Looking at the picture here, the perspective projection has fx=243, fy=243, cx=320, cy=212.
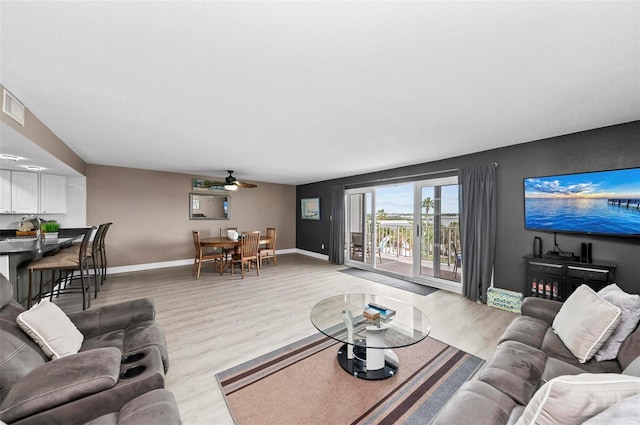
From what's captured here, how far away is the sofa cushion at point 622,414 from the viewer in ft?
2.18

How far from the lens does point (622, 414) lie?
0.69 metres

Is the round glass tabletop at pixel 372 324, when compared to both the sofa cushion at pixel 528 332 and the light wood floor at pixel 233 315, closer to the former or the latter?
the light wood floor at pixel 233 315

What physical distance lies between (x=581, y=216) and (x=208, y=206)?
715cm

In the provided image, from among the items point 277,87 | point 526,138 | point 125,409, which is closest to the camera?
point 125,409

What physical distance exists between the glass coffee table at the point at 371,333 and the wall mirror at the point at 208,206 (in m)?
5.03

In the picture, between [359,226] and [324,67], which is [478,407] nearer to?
[324,67]

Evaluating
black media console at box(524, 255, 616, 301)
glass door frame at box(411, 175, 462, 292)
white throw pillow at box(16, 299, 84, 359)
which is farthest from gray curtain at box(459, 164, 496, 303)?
white throw pillow at box(16, 299, 84, 359)

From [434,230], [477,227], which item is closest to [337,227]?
[434,230]

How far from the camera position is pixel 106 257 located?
5191 millimetres

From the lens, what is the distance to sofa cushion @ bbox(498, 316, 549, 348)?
181cm

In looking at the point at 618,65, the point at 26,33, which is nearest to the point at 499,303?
the point at 618,65

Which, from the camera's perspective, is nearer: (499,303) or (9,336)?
(9,336)

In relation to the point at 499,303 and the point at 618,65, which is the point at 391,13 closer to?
the point at 618,65

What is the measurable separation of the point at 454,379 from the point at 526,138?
3.11 m
